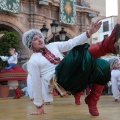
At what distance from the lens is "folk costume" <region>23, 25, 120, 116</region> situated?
3869 mm

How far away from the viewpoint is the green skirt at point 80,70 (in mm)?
3894

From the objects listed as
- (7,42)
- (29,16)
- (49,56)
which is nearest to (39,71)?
(49,56)

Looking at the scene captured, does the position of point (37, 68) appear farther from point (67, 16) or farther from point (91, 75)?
point (67, 16)

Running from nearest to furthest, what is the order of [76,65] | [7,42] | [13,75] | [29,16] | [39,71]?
[76,65] < [39,71] < [13,75] < [7,42] < [29,16]

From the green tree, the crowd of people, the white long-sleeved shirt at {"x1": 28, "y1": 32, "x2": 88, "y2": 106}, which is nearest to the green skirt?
the crowd of people

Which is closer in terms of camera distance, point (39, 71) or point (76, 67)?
point (76, 67)

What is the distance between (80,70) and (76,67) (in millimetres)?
57

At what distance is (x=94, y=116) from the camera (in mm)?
4418

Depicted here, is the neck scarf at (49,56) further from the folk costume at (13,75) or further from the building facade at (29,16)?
the building facade at (29,16)

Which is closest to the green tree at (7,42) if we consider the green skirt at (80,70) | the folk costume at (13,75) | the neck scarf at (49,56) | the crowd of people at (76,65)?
the folk costume at (13,75)

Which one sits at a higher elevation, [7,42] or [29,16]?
[29,16]

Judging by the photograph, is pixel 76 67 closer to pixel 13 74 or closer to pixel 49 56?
pixel 49 56

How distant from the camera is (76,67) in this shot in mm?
3910

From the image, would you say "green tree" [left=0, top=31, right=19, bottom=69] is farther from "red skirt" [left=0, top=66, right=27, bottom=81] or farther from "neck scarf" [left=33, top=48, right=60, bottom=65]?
"neck scarf" [left=33, top=48, right=60, bottom=65]
